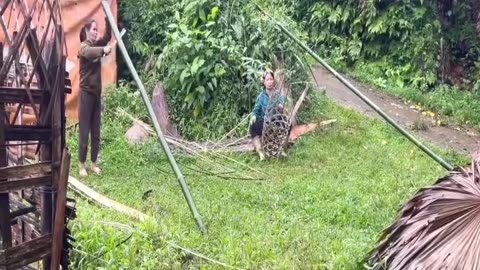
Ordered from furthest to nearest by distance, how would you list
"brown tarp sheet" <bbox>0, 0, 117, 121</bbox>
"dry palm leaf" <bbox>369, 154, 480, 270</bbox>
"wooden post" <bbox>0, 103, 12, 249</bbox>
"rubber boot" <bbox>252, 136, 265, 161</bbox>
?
"brown tarp sheet" <bbox>0, 0, 117, 121</bbox>
"rubber boot" <bbox>252, 136, 265, 161</bbox>
"wooden post" <bbox>0, 103, 12, 249</bbox>
"dry palm leaf" <bbox>369, 154, 480, 270</bbox>

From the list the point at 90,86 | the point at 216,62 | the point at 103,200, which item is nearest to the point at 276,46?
the point at 216,62

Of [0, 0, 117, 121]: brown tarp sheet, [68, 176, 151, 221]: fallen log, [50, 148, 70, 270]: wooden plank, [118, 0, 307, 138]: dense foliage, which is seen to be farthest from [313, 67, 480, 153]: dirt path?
[50, 148, 70, 270]: wooden plank

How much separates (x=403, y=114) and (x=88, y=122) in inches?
216

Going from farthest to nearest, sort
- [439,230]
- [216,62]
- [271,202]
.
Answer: [216,62] → [271,202] → [439,230]

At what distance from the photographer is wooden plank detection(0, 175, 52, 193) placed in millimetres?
3844

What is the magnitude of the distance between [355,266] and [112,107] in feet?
19.7

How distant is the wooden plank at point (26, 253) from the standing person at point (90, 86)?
3512 millimetres

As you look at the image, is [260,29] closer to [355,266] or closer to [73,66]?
[73,66]

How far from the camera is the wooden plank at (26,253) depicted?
3876 millimetres

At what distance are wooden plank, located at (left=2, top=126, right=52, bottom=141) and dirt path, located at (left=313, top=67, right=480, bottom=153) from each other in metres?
6.75

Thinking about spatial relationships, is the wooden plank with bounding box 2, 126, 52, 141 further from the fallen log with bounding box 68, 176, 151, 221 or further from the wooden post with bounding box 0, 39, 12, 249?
the fallen log with bounding box 68, 176, 151, 221

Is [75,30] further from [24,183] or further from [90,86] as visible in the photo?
[24,183]

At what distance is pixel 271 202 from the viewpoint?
6777 mm

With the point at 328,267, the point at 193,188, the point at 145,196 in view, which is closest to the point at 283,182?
the point at 193,188
